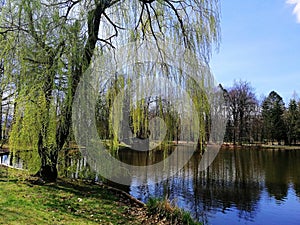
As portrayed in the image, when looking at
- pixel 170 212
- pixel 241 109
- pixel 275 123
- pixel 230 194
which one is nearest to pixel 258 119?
pixel 275 123

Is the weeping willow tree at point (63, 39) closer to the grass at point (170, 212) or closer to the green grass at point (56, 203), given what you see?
the green grass at point (56, 203)

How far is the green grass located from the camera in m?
3.48

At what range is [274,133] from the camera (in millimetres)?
30422

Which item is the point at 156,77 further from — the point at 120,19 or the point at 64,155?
the point at 64,155

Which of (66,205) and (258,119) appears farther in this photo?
(258,119)

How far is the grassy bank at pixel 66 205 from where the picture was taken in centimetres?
355

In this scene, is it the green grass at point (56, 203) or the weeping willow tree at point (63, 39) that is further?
the weeping willow tree at point (63, 39)

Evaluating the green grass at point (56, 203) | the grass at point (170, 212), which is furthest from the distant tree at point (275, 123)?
the grass at point (170, 212)

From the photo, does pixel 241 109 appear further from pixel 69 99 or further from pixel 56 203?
pixel 56 203

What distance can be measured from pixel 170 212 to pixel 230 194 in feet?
12.3

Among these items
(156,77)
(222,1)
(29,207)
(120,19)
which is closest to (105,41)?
(120,19)

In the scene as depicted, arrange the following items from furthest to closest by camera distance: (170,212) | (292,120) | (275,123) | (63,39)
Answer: (275,123) < (292,120) < (63,39) < (170,212)

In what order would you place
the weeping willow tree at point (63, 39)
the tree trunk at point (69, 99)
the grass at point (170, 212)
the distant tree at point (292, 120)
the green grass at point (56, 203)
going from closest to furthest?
1. the green grass at point (56, 203)
2. the grass at point (170, 212)
3. the weeping willow tree at point (63, 39)
4. the tree trunk at point (69, 99)
5. the distant tree at point (292, 120)

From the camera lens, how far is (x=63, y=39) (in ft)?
15.9
